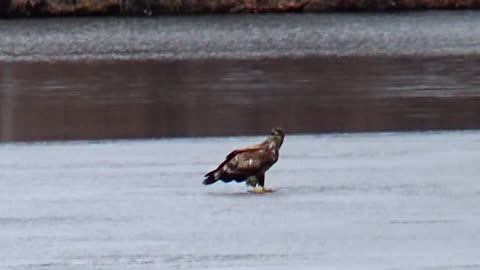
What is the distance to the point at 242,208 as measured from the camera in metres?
13.1

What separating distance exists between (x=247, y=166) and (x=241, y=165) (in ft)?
0.17

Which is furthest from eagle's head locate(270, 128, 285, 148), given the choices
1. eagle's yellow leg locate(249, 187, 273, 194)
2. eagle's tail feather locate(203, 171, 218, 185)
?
eagle's tail feather locate(203, 171, 218, 185)

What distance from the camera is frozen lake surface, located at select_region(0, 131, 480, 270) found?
1109cm

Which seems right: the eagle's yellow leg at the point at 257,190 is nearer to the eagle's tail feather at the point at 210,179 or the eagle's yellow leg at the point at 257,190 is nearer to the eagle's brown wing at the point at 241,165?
the eagle's brown wing at the point at 241,165

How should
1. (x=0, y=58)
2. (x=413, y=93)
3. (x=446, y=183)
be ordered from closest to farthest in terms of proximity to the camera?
(x=446, y=183) → (x=413, y=93) → (x=0, y=58)

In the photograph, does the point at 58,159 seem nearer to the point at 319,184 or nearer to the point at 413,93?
the point at 319,184

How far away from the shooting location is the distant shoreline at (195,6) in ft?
196

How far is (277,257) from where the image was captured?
36.2ft

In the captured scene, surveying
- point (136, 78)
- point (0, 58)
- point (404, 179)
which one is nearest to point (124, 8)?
point (0, 58)

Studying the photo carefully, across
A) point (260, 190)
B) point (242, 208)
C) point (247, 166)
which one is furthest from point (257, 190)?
point (242, 208)

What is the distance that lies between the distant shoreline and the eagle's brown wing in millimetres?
46039

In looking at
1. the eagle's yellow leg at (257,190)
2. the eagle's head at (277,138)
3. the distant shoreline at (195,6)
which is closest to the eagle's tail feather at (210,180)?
the eagle's yellow leg at (257,190)

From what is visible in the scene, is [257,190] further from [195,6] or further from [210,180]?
[195,6]

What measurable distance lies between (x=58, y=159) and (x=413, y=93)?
9.03 metres
